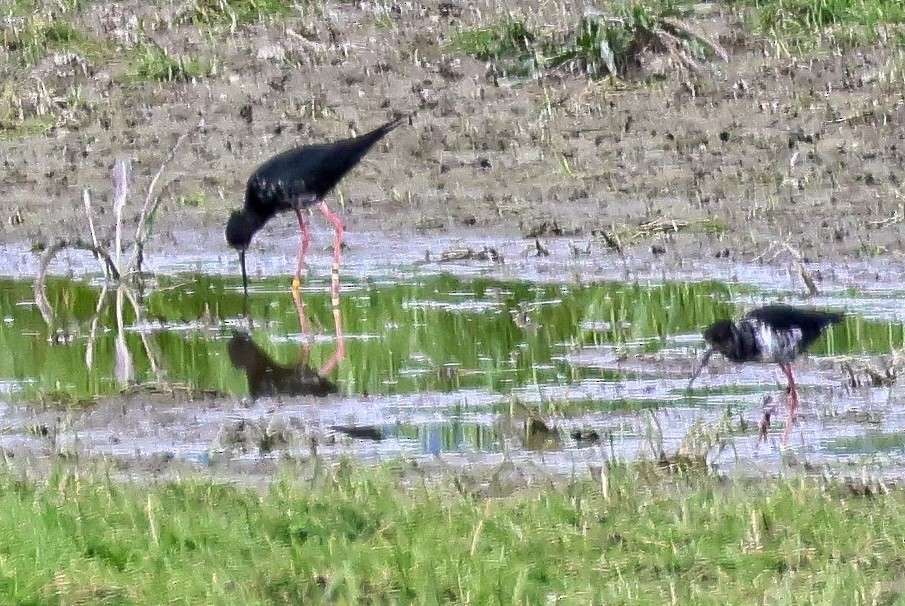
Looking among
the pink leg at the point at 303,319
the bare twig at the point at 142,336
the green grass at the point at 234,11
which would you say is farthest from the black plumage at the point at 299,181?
the green grass at the point at 234,11

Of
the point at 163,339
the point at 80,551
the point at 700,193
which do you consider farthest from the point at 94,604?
the point at 700,193

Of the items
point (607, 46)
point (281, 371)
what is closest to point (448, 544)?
point (281, 371)

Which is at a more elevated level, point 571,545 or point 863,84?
point 863,84

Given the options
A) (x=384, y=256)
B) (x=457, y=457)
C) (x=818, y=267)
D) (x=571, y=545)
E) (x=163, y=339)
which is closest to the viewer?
(x=571, y=545)

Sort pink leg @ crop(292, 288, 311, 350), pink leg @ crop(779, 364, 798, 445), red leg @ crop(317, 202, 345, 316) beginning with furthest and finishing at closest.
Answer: red leg @ crop(317, 202, 345, 316)
pink leg @ crop(292, 288, 311, 350)
pink leg @ crop(779, 364, 798, 445)

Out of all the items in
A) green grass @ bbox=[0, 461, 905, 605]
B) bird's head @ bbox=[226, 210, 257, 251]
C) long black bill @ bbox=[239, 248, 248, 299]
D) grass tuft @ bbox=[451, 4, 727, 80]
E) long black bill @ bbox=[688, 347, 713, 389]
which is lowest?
green grass @ bbox=[0, 461, 905, 605]

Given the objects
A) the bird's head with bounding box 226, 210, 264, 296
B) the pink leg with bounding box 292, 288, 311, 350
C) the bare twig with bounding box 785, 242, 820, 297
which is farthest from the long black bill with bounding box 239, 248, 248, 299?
the bare twig with bounding box 785, 242, 820, 297

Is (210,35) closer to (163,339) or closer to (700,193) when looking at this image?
(700,193)

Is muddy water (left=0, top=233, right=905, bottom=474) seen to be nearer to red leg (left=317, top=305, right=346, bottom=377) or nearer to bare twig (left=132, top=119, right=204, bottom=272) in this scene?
red leg (left=317, top=305, right=346, bottom=377)

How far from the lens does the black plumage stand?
10781 millimetres

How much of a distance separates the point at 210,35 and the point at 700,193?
379 cm

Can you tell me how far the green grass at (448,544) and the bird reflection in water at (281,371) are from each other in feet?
A: 5.47

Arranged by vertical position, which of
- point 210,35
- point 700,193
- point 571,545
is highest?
point 210,35

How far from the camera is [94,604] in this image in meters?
5.11
